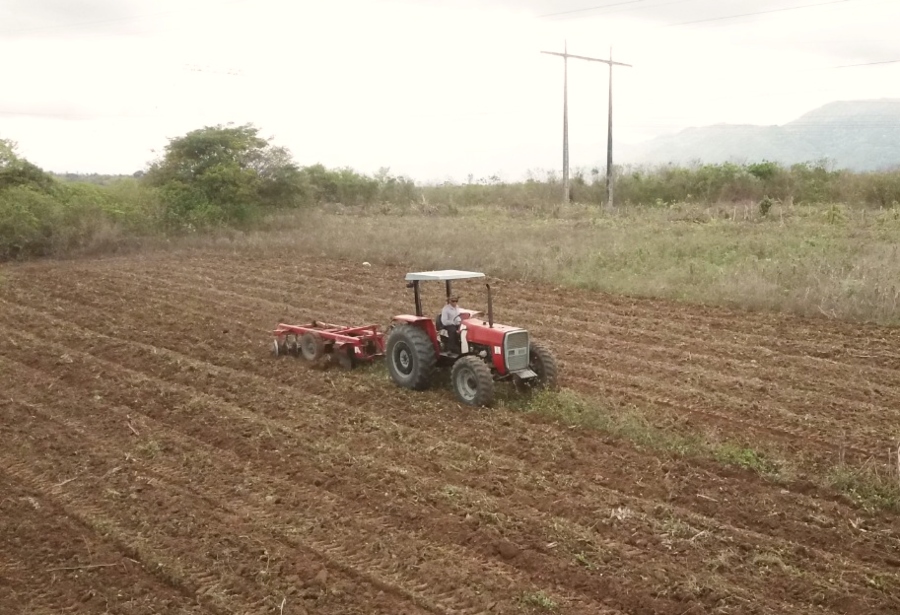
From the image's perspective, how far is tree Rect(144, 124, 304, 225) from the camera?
23031 millimetres

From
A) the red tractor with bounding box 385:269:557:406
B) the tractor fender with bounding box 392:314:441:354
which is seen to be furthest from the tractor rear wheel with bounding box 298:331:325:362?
the tractor fender with bounding box 392:314:441:354

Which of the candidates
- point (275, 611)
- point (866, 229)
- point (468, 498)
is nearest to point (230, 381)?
point (468, 498)

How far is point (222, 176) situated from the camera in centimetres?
2303

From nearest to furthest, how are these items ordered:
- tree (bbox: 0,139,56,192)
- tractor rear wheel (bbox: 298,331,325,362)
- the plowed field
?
the plowed field, tractor rear wheel (bbox: 298,331,325,362), tree (bbox: 0,139,56,192)

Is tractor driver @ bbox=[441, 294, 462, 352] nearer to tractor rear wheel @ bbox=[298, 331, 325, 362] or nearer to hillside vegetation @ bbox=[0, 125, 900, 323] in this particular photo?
tractor rear wheel @ bbox=[298, 331, 325, 362]

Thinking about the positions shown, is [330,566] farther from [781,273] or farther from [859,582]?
→ [781,273]

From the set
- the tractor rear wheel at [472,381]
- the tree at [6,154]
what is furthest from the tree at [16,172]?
the tractor rear wheel at [472,381]

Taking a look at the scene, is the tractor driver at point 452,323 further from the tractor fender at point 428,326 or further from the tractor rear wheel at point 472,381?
the tractor rear wheel at point 472,381

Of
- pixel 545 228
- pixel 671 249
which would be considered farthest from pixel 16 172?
pixel 671 249

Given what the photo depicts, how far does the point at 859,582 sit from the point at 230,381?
6861 millimetres

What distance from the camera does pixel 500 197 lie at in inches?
1465

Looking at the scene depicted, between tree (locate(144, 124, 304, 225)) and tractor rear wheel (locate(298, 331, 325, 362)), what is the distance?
14.1m

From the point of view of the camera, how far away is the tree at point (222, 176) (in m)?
23.0

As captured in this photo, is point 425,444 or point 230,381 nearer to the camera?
point 425,444
